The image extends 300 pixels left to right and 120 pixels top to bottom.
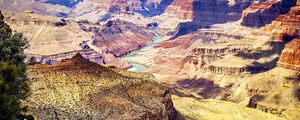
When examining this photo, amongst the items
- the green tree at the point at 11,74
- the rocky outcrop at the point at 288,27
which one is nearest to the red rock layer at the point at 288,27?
the rocky outcrop at the point at 288,27

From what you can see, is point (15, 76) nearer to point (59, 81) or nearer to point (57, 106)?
point (57, 106)

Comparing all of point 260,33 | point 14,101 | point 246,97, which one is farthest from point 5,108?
point 260,33

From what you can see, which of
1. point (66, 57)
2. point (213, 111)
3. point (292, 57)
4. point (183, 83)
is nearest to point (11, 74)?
point (213, 111)

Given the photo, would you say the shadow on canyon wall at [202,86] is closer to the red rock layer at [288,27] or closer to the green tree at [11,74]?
the red rock layer at [288,27]

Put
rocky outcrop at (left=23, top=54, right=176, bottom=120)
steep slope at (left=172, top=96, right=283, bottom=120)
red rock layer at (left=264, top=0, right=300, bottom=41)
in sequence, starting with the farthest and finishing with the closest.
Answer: red rock layer at (left=264, top=0, right=300, bottom=41), steep slope at (left=172, top=96, right=283, bottom=120), rocky outcrop at (left=23, top=54, right=176, bottom=120)

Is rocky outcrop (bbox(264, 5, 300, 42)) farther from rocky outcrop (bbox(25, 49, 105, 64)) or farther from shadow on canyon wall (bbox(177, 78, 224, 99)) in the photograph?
rocky outcrop (bbox(25, 49, 105, 64))

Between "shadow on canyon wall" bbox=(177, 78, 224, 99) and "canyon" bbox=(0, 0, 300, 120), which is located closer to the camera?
"canyon" bbox=(0, 0, 300, 120)

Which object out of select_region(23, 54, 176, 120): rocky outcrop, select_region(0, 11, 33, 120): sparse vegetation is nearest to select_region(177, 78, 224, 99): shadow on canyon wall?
select_region(23, 54, 176, 120): rocky outcrop
